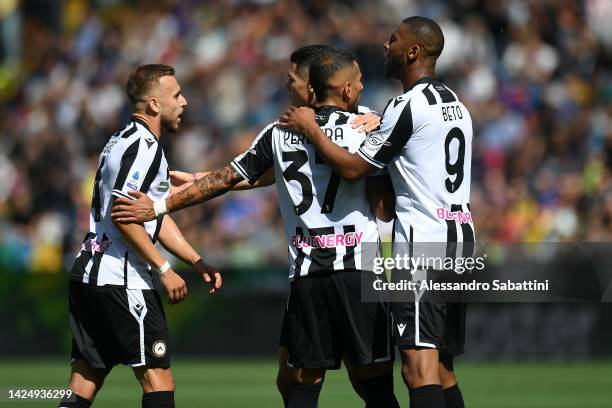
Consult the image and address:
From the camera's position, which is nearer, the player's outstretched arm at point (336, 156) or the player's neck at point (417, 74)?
the player's outstretched arm at point (336, 156)

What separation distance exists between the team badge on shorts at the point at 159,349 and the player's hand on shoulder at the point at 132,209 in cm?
73

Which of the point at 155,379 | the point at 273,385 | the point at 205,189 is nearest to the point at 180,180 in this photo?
the point at 205,189

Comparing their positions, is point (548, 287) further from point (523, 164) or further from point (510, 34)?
point (510, 34)

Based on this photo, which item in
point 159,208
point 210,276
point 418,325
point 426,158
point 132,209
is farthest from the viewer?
point 210,276

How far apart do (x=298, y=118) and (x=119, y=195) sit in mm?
1151

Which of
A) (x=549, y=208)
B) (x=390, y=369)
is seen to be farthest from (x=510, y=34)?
(x=390, y=369)

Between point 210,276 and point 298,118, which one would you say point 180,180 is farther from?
point 298,118

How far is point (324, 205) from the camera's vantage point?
7.00 metres

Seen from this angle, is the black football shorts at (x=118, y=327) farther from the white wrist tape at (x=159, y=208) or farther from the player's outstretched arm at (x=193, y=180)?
the player's outstretched arm at (x=193, y=180)

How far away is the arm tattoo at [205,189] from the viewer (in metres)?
7.25

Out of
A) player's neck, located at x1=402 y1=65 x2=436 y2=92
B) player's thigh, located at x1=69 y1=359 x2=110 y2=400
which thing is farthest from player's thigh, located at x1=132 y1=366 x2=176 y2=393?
player's neck, located at x1=402 y1=65 x2=436 y2=92

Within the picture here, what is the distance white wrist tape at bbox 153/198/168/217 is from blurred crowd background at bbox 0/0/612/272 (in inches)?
346

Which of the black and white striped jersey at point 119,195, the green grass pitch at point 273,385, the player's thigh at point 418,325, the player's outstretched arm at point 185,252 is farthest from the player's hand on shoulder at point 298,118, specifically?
the green grass pitch at point 273,385

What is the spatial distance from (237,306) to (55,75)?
6631mm
